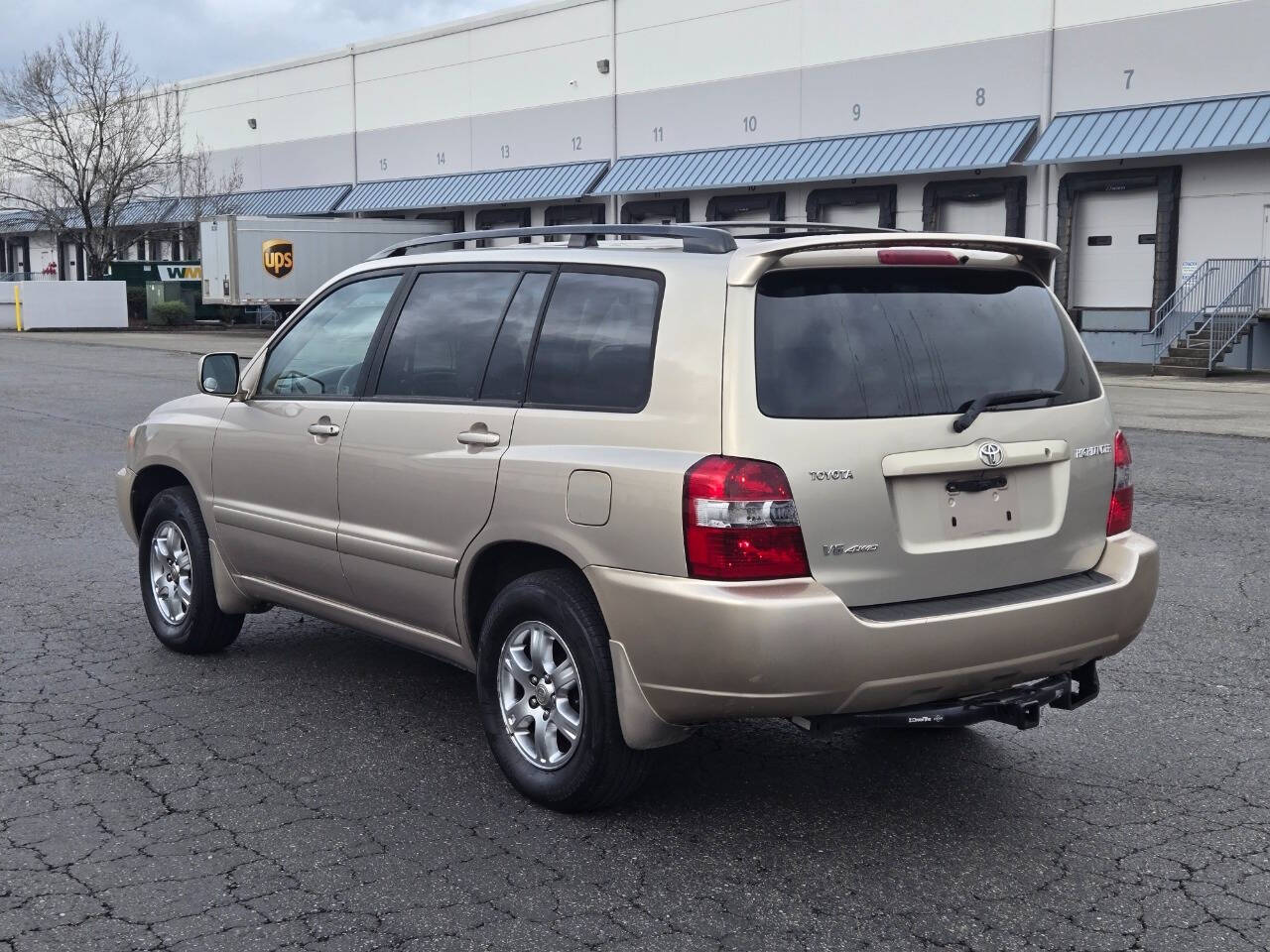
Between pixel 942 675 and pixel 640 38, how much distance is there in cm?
3602

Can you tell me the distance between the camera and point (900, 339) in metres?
4.14

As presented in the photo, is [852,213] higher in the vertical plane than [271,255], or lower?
higher

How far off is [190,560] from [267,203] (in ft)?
159

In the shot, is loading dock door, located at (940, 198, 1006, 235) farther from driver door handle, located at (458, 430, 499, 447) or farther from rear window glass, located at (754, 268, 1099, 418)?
driver door handle, located at (458, 430, 499, 447)

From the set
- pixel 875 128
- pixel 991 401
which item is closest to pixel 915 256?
pixel 991 401

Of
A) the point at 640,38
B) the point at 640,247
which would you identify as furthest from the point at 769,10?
the point at 640,247

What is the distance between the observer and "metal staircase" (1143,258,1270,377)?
26547mm

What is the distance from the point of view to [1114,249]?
29.1 metres

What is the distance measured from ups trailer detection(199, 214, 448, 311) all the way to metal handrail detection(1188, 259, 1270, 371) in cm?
2289

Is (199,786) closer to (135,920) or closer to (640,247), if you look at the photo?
(135,920)

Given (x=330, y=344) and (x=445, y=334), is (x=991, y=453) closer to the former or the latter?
(x=445, y=334)

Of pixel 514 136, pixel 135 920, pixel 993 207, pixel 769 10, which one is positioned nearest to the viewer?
pixel 135 920

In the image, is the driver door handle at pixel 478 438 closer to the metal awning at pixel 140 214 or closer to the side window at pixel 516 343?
the side window at pixel 516 343

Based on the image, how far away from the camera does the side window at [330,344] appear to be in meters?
5.40
